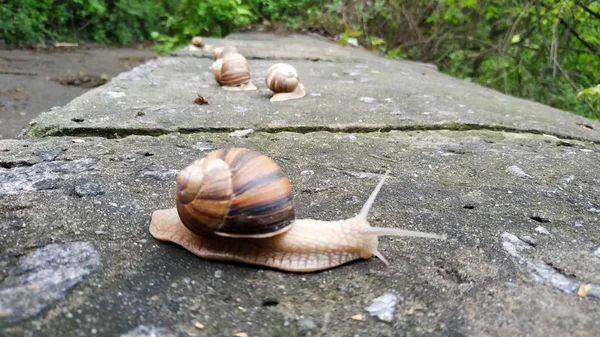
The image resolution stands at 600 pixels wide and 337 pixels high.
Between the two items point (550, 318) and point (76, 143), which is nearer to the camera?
point (550, 318)

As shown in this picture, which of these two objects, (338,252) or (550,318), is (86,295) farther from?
(550,318)

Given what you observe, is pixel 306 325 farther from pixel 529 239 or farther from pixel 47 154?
pixel 47 154

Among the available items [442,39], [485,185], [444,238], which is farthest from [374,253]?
[442,39]

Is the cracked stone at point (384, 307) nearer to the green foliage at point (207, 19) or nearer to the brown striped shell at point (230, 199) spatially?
the brown striped shell at point (230, 199)

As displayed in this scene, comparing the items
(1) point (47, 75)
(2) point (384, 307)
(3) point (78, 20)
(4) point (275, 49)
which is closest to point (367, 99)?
(2) point (384, 307)

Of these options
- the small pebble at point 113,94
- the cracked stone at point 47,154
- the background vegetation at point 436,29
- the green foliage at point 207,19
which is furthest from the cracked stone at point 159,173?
the green foliage at point 207,19

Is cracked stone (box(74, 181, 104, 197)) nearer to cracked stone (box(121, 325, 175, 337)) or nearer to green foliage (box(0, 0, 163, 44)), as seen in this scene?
cracked stone (box(121, 325, 175, 337))
